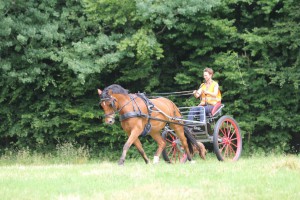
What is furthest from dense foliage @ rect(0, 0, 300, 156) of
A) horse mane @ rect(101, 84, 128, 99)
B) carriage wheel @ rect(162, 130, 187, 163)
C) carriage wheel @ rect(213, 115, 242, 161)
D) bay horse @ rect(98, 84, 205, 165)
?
horse mane @ rect(101, 84, 128, 99)

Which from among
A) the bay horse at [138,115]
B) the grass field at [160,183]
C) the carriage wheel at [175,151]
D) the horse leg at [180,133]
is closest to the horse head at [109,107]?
the bay horse at [138,115]

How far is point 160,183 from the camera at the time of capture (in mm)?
8578

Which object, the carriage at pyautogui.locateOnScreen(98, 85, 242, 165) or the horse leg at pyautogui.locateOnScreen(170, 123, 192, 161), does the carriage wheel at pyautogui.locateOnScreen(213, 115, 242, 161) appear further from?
the horse leg at pyautogui.locateOnScreen(170, 123, 192, 161)

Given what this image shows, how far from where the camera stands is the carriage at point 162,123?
1144cm

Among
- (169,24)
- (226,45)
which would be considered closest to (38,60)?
(169,24)

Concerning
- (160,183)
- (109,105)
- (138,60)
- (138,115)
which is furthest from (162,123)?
(138,60)

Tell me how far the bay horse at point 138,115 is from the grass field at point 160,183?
1.30 m

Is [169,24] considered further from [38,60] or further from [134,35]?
[38,60]

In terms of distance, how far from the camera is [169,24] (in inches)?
643

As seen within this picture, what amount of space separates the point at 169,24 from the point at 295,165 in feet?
23.7

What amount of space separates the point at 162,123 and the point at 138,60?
18.1 ft

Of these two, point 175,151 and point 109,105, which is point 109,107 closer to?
point 109,105

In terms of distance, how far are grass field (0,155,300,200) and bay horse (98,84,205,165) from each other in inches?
51.0

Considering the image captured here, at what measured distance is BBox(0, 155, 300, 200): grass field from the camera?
7.95 m
